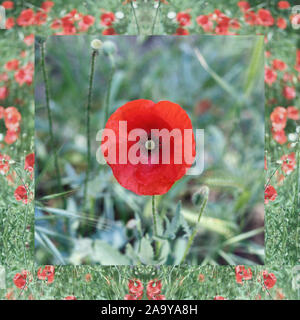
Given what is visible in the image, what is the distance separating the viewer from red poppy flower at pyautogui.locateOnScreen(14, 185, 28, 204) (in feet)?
3.23

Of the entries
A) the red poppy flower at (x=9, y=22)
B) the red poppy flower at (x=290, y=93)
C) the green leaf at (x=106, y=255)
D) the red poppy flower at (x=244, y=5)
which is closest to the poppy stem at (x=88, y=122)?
the green leaf at (x=106, y=255)

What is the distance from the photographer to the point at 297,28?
1.00 metres

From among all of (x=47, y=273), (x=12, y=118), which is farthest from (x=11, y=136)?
(x=47, y=273)

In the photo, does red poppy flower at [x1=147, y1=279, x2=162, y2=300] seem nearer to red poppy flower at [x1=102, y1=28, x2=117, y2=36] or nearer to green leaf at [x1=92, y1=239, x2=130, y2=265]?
green leaf at [x1=92, y1=239, x2=130, y2=265]

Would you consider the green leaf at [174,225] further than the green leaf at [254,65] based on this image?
No

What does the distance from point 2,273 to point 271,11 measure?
923 mm

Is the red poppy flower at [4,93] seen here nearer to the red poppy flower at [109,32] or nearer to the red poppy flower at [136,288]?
the red poppy flower at [109,32]

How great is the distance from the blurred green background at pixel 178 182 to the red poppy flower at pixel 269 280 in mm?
47

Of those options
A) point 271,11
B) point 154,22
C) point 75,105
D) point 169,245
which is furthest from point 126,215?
point 271,11

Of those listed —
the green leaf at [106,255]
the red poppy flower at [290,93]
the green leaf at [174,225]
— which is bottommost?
the green leaf at [106,255]

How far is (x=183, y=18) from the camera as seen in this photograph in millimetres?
983

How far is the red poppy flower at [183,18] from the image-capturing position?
38.6 inches
